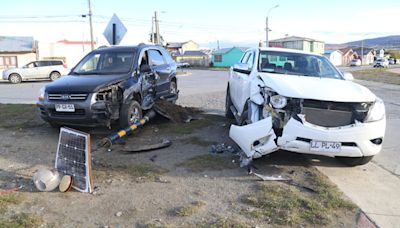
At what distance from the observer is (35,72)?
2775cm

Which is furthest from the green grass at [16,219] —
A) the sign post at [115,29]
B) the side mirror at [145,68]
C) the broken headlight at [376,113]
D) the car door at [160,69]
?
the sign post at [115,29]

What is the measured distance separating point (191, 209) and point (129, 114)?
3821mm

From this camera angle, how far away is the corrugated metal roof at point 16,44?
40500 millimetres

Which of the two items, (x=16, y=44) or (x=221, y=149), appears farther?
(x=16, y=44)

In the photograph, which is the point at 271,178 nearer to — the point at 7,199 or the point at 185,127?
the point at 7,199

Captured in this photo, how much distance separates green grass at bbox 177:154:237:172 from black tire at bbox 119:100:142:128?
80.1 inches

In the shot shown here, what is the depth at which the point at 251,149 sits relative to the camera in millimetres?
5375

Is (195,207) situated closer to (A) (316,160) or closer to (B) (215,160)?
(B) (215,160)

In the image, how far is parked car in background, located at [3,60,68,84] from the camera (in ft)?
90.4

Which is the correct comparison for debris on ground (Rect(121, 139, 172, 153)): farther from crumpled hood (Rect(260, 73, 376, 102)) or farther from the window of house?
the window of house

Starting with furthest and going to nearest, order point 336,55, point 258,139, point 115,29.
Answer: point 336,55 < point 115,29 < point 258,139

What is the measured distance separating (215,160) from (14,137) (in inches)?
171

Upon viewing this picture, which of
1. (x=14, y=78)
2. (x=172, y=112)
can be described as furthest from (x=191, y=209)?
(x=14, y=78)

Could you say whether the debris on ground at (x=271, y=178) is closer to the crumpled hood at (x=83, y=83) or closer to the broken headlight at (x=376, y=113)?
the broken headlight at (x=376, y=113)
